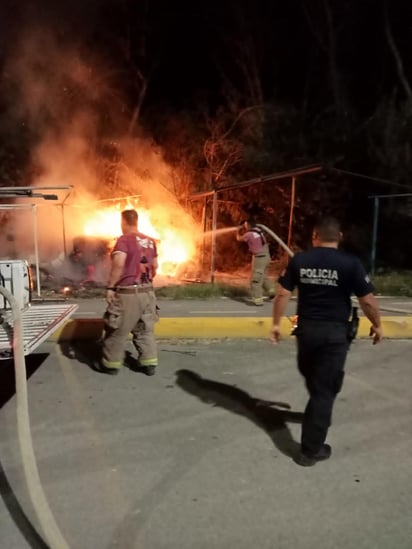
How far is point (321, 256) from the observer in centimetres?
345

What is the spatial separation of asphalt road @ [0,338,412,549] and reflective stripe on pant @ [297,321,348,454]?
25 cm

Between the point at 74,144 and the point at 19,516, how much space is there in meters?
17.2

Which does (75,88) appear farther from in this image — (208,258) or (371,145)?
(371,145)

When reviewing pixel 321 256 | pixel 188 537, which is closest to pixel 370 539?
pixel 188 537

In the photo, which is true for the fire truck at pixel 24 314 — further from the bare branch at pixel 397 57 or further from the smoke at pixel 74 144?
the bare branch at pixel 397 57

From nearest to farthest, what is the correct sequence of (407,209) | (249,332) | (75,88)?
(249,332) → (407,209) → (75,88)

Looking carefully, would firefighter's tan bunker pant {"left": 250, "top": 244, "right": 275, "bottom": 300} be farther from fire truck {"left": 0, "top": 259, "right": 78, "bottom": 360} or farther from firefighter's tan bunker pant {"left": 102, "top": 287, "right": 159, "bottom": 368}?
fire truck {"left": 0, "top": 259, "right": 78, "bottom": 360}

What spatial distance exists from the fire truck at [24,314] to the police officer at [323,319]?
6.82 feet

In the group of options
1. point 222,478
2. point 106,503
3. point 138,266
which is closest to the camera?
point 106,503

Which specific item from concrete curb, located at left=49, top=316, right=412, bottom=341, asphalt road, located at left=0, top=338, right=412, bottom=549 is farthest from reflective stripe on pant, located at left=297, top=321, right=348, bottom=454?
concrete curb, located at left=49, top=316, right=412, bottom=341

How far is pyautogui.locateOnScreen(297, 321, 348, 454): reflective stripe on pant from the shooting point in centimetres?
339

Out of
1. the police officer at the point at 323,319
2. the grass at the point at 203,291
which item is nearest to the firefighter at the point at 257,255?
the grass at the point at 203,291

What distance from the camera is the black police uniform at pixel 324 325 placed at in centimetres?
339

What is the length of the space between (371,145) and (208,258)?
19.0 ft
